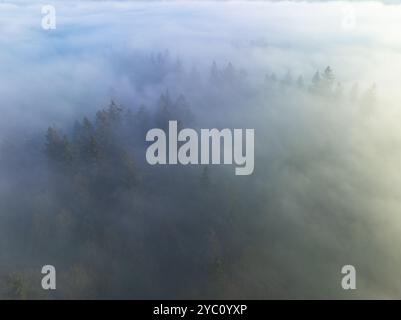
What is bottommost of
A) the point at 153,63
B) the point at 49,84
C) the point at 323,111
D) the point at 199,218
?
the point at 199,218

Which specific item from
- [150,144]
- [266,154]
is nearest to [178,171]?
[150,144]

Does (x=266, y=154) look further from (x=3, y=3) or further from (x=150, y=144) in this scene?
(x=3, y=3)

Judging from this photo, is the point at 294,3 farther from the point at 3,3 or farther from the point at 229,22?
the point at 3,3

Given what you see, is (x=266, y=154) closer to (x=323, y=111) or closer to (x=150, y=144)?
(x=323, y=111)

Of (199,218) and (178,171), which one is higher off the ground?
(178,171)

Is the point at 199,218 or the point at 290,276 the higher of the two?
the point at 199,218
